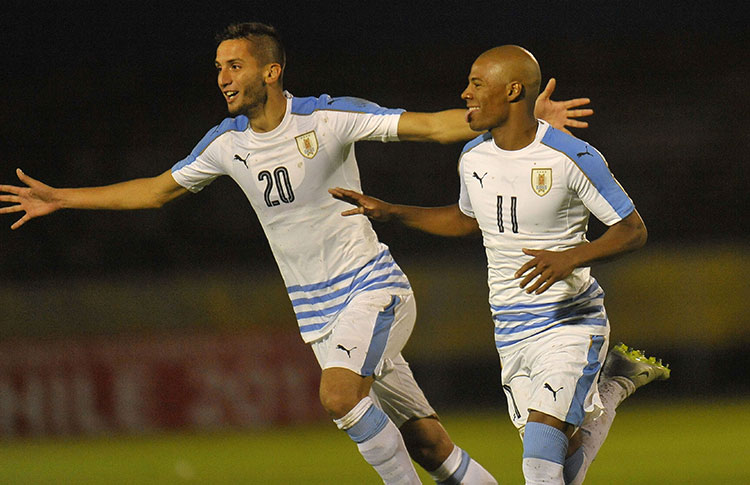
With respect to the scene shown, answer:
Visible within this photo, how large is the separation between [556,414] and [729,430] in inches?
245

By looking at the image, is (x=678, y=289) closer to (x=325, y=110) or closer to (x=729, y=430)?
(x=729, y=430)

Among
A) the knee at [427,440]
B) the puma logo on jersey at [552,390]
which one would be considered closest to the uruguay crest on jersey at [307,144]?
the knee at [427,440]

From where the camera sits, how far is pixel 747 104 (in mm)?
16609

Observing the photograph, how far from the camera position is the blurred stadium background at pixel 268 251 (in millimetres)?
11789

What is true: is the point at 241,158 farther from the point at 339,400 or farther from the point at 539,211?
the point at 539,211

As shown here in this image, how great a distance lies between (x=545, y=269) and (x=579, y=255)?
183 mm

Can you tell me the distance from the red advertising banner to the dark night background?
103 inches

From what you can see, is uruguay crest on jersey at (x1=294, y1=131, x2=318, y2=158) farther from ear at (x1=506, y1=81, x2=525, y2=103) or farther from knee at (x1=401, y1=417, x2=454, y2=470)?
knee at (x1=401, y1=417, x2=454, y2=470)

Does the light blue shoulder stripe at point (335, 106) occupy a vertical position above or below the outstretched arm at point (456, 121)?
above

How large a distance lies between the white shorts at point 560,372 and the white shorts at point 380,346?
64cm

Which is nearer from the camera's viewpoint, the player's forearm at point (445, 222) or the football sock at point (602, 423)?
the player's forearm at point (445, 222)

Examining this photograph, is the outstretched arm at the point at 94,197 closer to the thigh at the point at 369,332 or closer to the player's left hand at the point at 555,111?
the thigh at the point at 369,332

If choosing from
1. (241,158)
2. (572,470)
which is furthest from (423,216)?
(572,470)

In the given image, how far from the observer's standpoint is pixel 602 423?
19.4 feet
